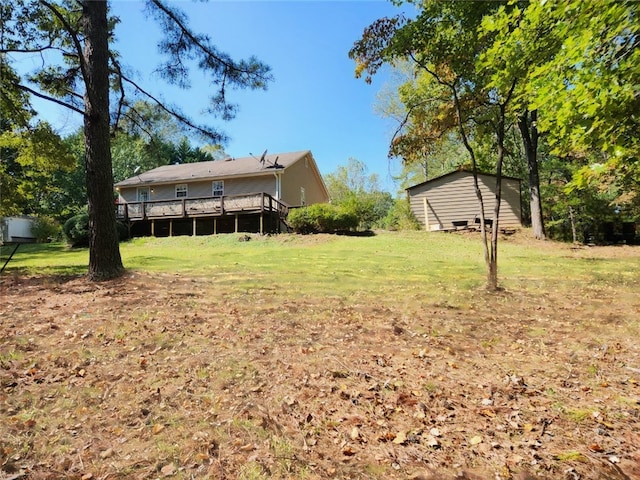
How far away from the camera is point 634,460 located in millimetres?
2350

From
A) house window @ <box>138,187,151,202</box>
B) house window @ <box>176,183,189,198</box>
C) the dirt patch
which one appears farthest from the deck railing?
the dirt patch

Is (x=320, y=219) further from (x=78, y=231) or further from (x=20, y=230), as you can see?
(x=20, y=230)

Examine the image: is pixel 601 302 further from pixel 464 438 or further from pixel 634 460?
pixel 464 438

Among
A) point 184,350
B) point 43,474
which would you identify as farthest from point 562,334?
point 43,474

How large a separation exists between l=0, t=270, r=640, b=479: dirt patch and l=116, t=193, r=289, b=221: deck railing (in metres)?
13.1

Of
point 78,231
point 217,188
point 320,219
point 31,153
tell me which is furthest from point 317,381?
point 217,188

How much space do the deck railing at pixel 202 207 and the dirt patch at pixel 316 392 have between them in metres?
13.1

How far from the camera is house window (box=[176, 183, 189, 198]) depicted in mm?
23062

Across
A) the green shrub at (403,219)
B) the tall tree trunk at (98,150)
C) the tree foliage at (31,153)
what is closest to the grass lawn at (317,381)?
the tall tree trunk at (98,150)

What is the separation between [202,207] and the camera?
19391 millimetres

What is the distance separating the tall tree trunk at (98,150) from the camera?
701 cm

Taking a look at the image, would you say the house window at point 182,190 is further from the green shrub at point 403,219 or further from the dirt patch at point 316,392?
the dirt patch at point 316,392

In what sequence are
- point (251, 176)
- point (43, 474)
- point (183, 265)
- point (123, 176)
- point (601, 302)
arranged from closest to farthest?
point (43, 474) < point (601, 302) < point (183, 265) < point (251, 176) < point (123, 176)

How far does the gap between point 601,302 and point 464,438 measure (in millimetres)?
4953
